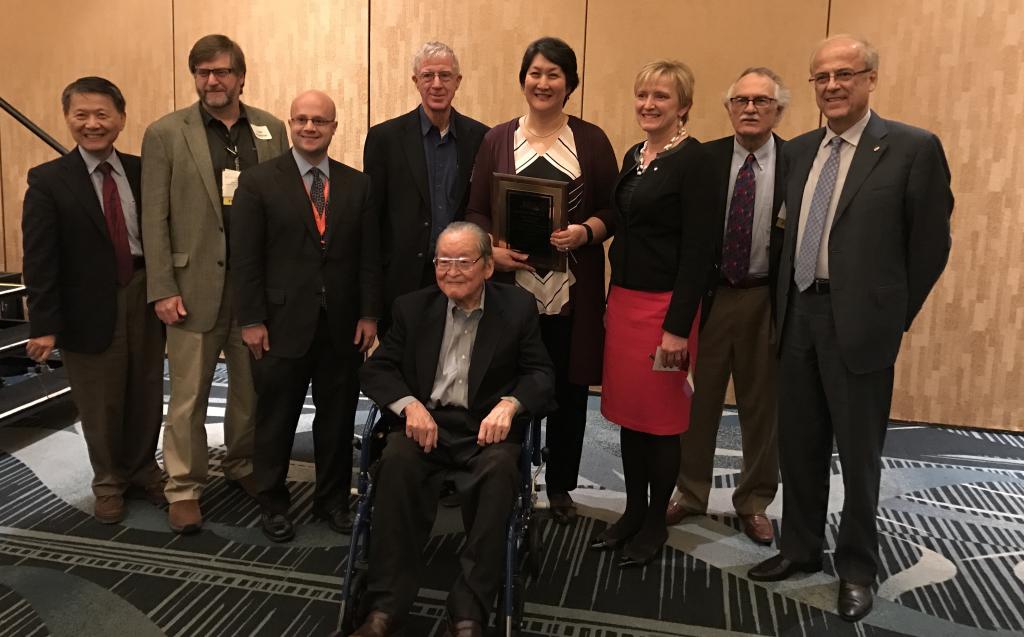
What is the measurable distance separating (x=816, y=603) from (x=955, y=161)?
2.95m

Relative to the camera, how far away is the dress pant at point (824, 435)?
250 cm

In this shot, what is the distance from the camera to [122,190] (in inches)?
121

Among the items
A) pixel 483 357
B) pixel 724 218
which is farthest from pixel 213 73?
pixel 724 218

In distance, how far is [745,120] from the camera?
2889 millimetres

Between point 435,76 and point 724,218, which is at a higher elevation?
point 435,76

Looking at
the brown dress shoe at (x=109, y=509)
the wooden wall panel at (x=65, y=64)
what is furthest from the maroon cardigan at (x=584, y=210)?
the wooden wall panel at (x=65, y=64)

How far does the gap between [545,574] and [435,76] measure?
186 cm

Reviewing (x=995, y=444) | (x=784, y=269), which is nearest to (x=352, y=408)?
(x=784, y=269)

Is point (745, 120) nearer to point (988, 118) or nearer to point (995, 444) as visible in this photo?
point (988, 118)

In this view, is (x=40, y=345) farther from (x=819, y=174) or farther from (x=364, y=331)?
(x=819, y=174)

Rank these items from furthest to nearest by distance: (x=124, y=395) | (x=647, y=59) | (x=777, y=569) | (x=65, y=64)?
(x=65, y=64) → (x=647, y=59) → (x=124, y=395) → (x=777, y=569)

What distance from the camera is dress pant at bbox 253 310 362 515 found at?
116 inches

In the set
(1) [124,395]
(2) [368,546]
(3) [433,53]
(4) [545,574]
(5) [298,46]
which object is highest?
(5) [298,46]

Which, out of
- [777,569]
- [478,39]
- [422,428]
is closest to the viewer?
[422,428]
